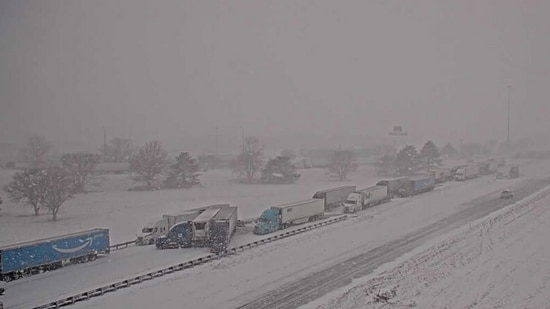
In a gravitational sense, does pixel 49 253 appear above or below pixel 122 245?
above

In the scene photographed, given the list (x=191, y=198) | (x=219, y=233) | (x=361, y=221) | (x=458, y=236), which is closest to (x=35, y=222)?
(x=191, y=198)

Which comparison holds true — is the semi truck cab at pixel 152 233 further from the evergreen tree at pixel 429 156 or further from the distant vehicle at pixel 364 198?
the evergreen tree at pixel 429 156

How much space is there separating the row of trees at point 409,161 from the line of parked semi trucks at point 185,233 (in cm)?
4473

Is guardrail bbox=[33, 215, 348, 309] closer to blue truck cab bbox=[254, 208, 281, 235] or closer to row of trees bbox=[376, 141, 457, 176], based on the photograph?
blue truck cab bbox=[254, 208, 281, 235]

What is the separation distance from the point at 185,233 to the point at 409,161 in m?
73.5

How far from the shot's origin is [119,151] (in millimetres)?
129375

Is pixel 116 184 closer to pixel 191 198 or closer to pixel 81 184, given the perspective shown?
pixel 81 184

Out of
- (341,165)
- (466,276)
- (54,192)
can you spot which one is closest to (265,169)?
(341,165)

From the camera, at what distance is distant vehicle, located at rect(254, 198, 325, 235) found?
133ft

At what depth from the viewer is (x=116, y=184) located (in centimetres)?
8919

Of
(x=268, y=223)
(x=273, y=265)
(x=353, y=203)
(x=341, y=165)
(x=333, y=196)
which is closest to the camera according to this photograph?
(x=273, y=265)

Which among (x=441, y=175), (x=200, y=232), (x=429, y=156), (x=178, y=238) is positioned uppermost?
(x=429, y=156)

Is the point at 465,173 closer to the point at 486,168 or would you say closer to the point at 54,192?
the point at 486,168

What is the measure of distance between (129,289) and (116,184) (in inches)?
Answer: 2652
